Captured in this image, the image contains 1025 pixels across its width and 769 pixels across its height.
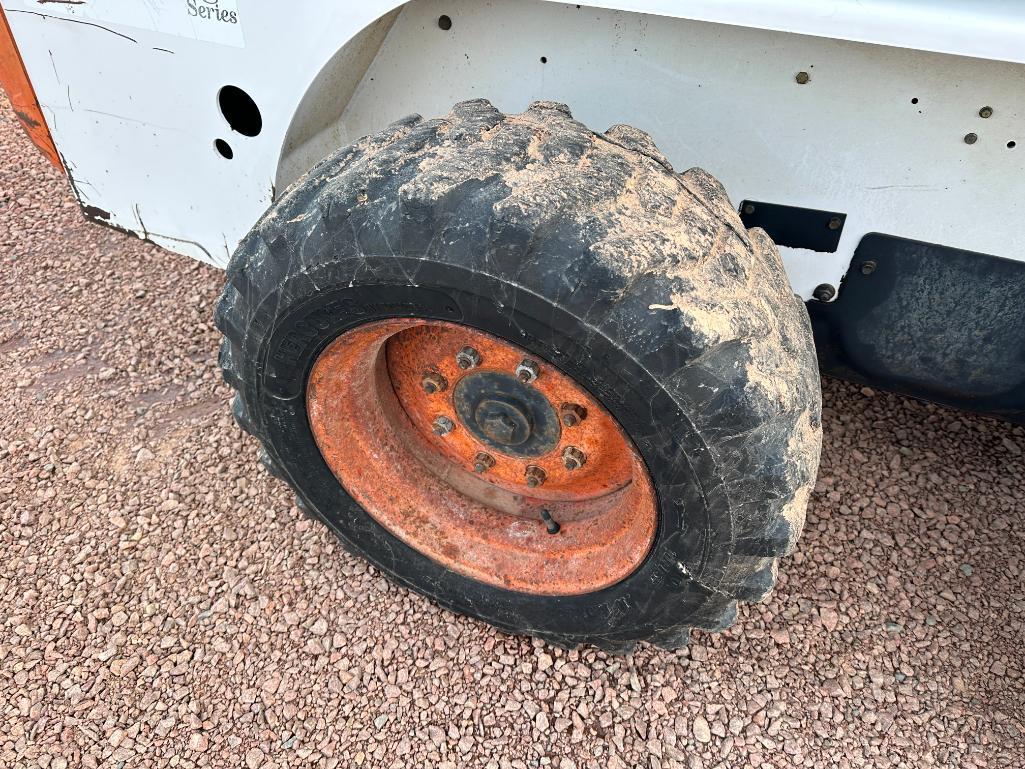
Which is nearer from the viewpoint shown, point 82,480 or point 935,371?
point 935,371

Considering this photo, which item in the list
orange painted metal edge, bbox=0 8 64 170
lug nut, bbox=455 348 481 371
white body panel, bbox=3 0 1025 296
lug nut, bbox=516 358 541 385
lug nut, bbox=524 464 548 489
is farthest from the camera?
orange painted metal edge, bbox=0 8 64 170

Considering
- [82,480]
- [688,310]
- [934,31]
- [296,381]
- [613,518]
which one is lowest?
[82,480]

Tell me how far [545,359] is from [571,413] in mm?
337

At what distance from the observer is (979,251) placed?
169 cm

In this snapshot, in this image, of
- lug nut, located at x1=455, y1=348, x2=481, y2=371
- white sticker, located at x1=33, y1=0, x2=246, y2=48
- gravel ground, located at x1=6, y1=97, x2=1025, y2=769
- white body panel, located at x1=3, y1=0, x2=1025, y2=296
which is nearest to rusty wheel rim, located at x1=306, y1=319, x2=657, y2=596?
lug nut, located at x1=455, y1=348, x2=481, y2=371

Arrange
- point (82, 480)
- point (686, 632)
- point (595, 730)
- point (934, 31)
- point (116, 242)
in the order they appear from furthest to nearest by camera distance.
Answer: point (116, 242) → point (82, 480) → point (595, 730) → point (686, 632) → point (934, 31)

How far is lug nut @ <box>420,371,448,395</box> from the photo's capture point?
76.3 inches

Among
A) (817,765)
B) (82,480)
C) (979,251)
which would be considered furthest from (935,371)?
(82,480)

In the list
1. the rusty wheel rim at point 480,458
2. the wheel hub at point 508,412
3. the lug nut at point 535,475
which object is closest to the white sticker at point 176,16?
the rusty wheel rim at point 480,458

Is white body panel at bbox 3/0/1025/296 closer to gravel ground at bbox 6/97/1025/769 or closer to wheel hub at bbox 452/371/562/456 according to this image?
wheel hub at bbox 452/371/562/456

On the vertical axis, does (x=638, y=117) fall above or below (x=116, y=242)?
above

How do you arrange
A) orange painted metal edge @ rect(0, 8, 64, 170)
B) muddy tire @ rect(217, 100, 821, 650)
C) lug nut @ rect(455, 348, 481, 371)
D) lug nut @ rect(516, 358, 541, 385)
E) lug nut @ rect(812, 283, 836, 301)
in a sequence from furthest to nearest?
orange painted metal edge @ rect(0, 8, 64, 170)
lug nut @ rect(812, 283, 836, 301)
lug nut @ rect(455, 348, 481, 371)
lug nut @ rect(516, 358, 541, 385)
muddy tire @ rect(217, 100, 821, 650)

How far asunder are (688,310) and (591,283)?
171 mm

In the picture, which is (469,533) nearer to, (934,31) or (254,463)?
(254,463)
